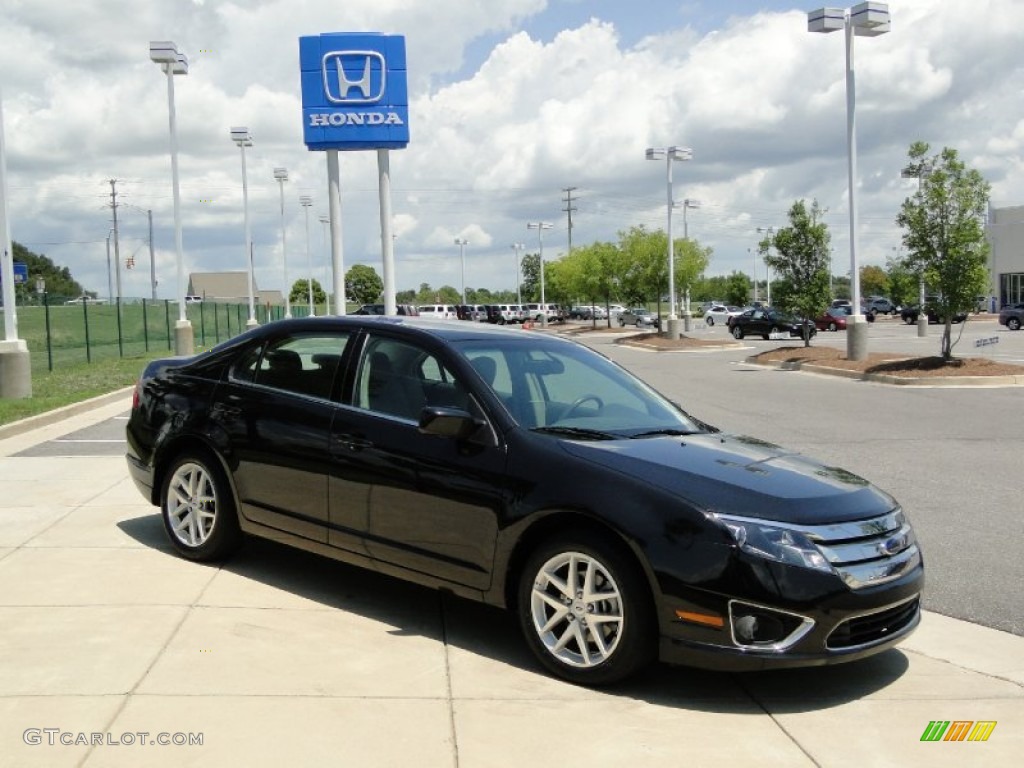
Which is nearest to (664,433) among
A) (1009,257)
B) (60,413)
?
(60,413)

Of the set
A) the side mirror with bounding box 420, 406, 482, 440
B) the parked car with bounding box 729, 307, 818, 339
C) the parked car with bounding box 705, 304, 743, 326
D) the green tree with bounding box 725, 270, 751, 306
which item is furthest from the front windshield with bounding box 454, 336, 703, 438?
the green tree with bounding box 725, 270, 751, 306

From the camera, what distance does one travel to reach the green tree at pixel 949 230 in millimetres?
22062

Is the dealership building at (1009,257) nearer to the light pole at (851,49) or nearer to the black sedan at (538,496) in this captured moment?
the light pole at (851,49)

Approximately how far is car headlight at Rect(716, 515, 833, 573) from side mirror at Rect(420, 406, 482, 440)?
4.24 ft

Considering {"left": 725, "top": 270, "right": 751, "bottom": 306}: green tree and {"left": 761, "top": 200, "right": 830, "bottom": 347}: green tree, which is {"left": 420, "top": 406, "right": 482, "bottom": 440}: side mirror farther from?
{"left": 725, "top": 270, "right": 751, "bottom": 306}: green tree

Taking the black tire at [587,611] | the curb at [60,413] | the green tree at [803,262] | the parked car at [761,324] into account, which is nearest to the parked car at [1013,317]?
the parked car at [761,324]

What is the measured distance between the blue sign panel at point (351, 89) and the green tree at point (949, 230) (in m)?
11.2

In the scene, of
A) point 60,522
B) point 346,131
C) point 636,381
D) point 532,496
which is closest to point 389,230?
point 346,131

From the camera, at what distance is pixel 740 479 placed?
466 centimetres

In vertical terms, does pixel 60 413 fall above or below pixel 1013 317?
below

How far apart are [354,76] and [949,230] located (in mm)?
13081

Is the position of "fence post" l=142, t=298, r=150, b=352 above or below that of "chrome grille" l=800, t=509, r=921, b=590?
above

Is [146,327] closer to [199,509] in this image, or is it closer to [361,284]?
[199,509]

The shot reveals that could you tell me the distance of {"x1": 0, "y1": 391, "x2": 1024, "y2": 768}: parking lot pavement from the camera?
3.99 m
